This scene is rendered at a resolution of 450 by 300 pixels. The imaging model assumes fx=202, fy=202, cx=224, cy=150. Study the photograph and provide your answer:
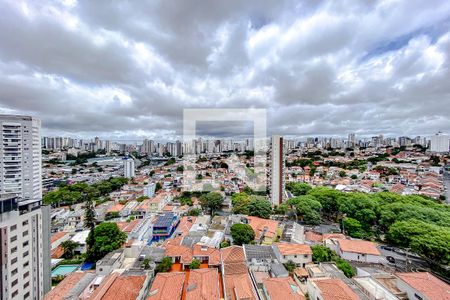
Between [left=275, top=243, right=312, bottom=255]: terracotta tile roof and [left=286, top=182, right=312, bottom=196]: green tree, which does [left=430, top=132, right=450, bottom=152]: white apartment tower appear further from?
[left=275, top=243, right=312, bottom=255]: terracotta tile roof

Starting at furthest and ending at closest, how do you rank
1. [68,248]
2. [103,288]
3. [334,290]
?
[68,248], [103,288], [334,290]

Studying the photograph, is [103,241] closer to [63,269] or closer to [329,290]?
[63,269]

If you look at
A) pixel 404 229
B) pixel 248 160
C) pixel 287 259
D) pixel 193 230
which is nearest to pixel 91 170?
pixel 248 160

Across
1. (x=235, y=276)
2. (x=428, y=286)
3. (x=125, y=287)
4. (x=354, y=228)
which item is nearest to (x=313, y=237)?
(x=354, y=228)

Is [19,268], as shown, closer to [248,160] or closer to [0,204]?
[0,204]

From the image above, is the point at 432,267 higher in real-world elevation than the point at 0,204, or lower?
lower

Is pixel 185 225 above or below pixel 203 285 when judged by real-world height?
below

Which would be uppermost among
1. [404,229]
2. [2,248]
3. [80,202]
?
[2,248]
